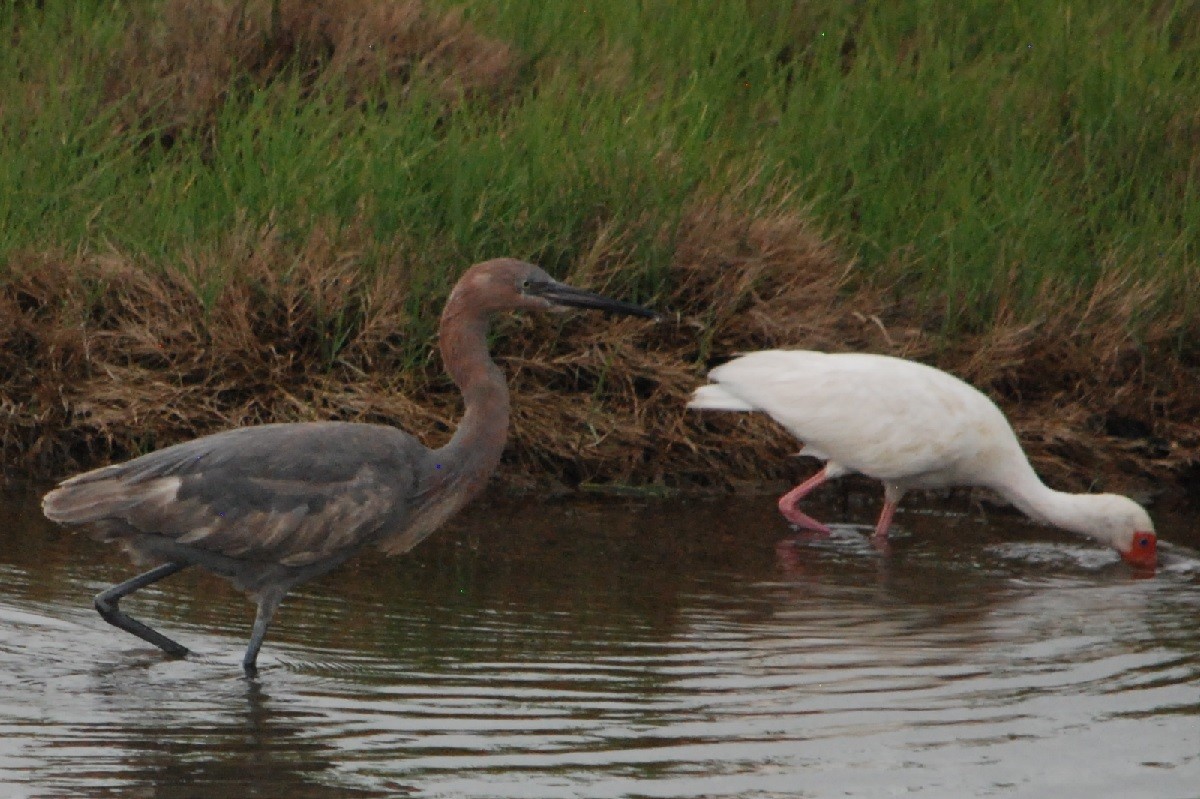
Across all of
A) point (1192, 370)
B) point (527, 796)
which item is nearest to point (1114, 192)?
point (1192, 370)

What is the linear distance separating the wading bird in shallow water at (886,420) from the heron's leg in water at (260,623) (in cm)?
257

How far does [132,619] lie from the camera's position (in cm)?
560

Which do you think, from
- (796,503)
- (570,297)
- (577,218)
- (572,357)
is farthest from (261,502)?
(796,503)

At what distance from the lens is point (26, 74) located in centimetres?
934

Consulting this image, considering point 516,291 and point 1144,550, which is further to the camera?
point 1144,550

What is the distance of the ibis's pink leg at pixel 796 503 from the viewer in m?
7.70

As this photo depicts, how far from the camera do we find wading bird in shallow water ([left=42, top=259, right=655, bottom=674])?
546cm

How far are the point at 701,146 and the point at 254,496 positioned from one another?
4.05 metres

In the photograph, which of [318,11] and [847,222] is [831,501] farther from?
[318,11]

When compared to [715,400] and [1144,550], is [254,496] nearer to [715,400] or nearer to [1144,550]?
[715,400]

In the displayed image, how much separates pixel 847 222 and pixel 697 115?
974mm

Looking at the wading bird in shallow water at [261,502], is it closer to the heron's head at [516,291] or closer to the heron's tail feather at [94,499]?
the heron's tail feather at [94,499]

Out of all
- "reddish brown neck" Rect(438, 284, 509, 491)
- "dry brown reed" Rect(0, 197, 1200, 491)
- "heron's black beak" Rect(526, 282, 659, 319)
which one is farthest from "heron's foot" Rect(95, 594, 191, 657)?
"dry brown reed" Rect(0, 197, 1200, 491)

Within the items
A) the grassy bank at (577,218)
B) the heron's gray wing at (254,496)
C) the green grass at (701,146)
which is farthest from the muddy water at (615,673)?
the green grass at (701,146)
